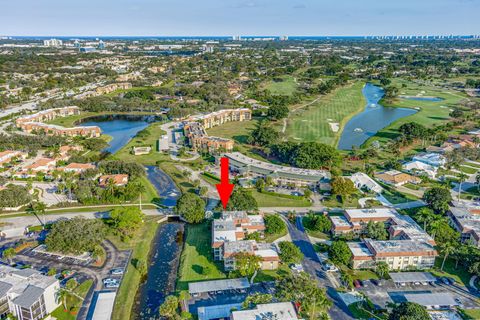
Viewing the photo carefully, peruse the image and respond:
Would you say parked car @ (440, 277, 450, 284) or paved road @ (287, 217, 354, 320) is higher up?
parked car @ (440, 277, 450, 284)

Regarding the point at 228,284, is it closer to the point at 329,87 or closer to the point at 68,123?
the point at 68,123

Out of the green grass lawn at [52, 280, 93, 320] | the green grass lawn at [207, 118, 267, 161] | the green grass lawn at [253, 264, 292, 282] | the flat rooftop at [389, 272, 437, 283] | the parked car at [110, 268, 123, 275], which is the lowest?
the green grass lawn at [52, 280, 93, 320]

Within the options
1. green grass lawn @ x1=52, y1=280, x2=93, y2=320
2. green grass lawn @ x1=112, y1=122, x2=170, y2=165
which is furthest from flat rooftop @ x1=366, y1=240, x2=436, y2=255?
green grass lawn @ x1=112, y1=122, x2=170, y2=165

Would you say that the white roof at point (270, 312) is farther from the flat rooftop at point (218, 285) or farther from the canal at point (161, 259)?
the canal at point (161, 259)

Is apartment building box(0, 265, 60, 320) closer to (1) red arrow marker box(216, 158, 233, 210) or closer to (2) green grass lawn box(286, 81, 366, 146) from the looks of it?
(1) red arrow marker box(216, 158, 233, 210)

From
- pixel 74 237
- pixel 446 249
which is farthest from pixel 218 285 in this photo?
pixel 446 249

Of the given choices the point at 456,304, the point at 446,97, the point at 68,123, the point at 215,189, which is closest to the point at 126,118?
the point at 68,123
